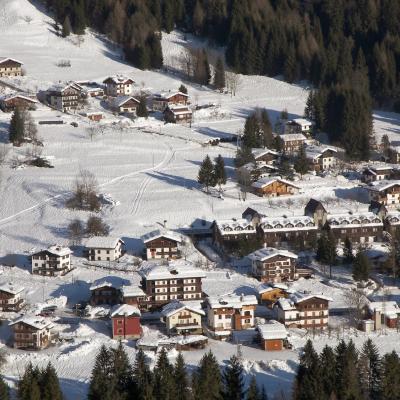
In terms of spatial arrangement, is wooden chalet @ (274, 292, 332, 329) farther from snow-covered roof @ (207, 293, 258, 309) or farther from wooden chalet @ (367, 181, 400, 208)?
wooden chalet @ (367, 181, 400, 208)

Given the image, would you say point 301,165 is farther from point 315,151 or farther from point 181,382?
point 181,382

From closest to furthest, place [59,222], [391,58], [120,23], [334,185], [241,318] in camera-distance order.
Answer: [241,318], [59,222], [334,185], [391,58], [120,23]

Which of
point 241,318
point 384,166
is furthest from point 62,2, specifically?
point 241,318

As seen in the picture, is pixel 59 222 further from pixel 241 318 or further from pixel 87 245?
pixel 241 318

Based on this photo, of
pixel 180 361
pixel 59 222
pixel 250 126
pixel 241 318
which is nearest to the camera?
pixel 180 361

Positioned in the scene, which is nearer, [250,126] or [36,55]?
[250,126]
